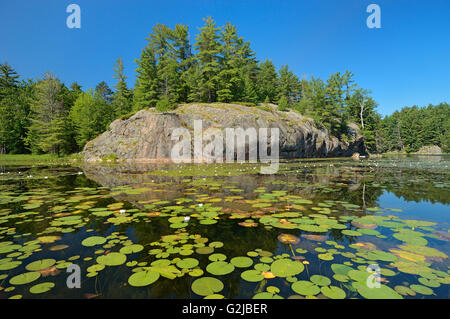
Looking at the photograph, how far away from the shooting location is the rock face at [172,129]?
2581 centimetres

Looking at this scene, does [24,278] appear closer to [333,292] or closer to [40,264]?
[40,264]

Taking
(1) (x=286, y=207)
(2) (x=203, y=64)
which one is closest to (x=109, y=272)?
(1) (x=286, y=207)

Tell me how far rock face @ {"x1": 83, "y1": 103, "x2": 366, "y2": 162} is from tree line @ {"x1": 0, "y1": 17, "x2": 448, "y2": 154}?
3.03m

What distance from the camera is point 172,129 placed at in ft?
84.4

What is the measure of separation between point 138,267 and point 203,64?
39.5m

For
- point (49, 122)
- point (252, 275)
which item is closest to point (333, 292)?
point (252, 275)

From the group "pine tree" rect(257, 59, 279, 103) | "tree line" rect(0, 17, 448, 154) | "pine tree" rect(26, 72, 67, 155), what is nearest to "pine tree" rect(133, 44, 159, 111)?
"tree line" rect(0, 17, 448, 154)

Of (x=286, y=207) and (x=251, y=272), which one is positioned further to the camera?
(x=286, y=207)

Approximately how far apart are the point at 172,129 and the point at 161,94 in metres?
12.2

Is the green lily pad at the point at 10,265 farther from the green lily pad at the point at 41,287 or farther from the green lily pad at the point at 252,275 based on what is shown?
the green lily pad at the point at 252,275

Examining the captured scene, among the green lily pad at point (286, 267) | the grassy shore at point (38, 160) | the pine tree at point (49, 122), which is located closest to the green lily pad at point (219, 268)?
the green lily pad at point (286, 267)

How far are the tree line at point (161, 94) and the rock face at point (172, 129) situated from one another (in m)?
3.03
